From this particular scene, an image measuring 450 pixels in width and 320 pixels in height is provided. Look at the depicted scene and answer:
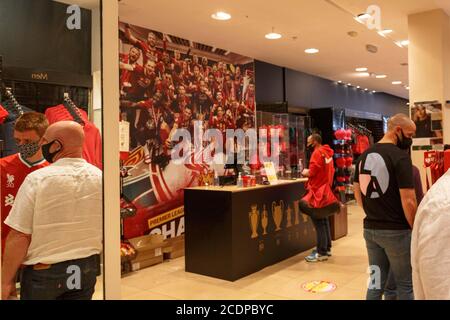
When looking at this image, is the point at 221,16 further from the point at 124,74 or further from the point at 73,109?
the point at 73,109

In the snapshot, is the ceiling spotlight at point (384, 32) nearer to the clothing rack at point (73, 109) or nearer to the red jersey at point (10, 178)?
the clothing rack at point (73, 109)

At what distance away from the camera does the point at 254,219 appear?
4680 mm

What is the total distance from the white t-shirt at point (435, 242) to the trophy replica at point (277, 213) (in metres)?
4.04

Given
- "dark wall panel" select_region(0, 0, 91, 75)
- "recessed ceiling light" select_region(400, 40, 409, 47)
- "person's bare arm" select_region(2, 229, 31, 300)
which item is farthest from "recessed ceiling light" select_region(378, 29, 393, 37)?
"person's bare arm" select_region(2, 229, 31, 300)

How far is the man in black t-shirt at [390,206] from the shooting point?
107 inches

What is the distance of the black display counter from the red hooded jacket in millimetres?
416

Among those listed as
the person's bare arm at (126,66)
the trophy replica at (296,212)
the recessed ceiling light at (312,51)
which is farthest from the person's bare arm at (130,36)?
the trophy replica at (296,212)

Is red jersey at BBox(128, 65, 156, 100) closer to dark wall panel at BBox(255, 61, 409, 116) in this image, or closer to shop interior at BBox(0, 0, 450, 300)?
shop interior at BBox(0, 0, 450, 300)

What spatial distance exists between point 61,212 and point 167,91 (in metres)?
4.44

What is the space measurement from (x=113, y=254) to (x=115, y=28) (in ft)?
2.60

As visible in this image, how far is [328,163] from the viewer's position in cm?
498
